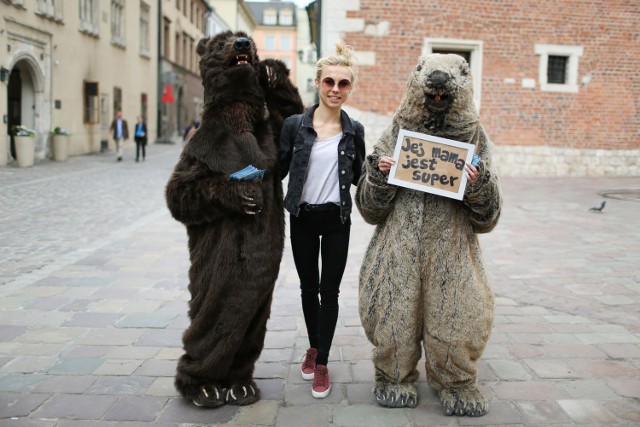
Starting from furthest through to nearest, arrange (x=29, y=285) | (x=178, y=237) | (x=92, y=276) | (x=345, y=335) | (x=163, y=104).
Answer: (x=163, y=104) < (x=178, y=237) < (x=92, y=276) < (x=29, y=285) < (x=345, y=335)

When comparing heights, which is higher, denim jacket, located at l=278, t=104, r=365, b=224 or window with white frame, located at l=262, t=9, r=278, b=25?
window with white frame, located at l=262, t=9, r=278, b=25

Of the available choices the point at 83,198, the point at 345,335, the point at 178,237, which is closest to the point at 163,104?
the point at 83,198

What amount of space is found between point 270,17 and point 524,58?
7097 centimetres

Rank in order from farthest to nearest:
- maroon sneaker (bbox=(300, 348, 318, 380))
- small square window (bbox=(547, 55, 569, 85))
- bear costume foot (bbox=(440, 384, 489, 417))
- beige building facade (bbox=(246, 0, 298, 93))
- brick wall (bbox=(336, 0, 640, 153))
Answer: beige building facade (bbox=(246, 0, 298, 93)), small square window (bbox=(547, 55, 569, 85)), brick wall (bbox=(336, 0, 640, 153)), maroon sneaker (bbox=(300, 348, 318, 380)), bear costume foot (bbox=(440, 384, 489, 417))

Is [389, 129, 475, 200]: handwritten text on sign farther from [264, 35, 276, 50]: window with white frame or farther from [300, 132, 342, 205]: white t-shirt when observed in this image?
[264, 35, 276, 50]: window with white frame

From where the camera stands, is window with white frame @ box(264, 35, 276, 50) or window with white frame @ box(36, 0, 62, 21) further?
window with white frame @ box(264, 35, 276, 50)

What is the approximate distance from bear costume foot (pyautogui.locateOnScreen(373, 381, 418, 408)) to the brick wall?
431 inches

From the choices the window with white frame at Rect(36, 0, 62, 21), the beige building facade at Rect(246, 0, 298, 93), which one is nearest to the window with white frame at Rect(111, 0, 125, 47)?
the window with white frame at Rect(36, 0, 62, 21)

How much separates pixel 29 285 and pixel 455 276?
4134mm

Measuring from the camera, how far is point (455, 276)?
3043 millimetres

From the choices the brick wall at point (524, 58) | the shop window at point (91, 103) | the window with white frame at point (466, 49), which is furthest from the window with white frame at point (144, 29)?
the window with white frame at point (466, 49)

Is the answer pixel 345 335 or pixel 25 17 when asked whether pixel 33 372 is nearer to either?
pixel 345 335

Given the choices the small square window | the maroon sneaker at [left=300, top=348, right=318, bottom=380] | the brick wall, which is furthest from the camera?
the small square window

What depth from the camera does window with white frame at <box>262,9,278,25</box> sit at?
80.0 metres
